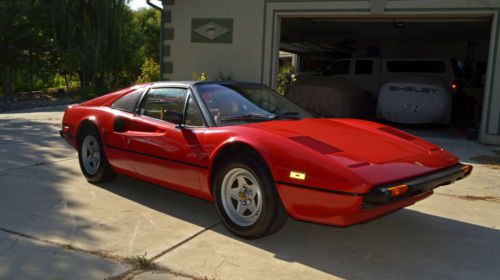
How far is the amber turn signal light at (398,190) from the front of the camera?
311cm

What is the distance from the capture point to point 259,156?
3.58 m

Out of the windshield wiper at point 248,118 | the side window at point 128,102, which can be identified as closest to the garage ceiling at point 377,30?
the side window at point 128,102

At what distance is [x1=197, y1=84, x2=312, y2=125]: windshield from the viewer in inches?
165

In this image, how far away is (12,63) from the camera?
765 inches

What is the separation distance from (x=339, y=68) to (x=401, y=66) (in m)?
2.09

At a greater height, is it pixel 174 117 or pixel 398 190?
pixel 174 117

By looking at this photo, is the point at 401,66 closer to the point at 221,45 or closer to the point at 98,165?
the point at 221,45

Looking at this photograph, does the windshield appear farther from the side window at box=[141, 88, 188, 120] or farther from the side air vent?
the side air vent

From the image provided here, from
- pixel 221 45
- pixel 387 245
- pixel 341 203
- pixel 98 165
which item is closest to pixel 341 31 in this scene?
pixel 221 45

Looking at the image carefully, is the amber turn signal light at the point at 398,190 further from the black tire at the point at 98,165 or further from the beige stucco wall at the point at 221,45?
the beige stucco wall at the point at 221,45

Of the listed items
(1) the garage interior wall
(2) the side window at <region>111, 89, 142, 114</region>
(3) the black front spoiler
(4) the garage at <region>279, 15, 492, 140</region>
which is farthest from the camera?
(4) the garage at <region>279, 15, 492, 140</region>

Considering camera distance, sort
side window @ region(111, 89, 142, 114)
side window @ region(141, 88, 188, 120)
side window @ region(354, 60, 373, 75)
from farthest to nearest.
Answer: side window @ region(354, 60, 373, 75)
side window @ region(111, 89, 142, 114)
side window @ region(141, 88, 188, 120)

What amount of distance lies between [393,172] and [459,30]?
14.3m

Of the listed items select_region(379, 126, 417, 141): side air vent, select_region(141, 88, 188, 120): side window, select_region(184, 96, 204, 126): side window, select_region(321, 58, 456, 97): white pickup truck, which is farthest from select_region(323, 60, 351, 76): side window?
select_region(184, 96, 204, 126): side window
